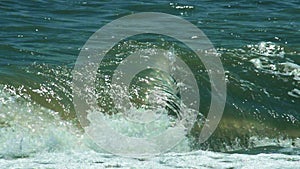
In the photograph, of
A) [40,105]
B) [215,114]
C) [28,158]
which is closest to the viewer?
[28,158]

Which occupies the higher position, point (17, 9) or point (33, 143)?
point (17, 9)

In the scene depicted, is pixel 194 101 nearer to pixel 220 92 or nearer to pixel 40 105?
pixel 220 92

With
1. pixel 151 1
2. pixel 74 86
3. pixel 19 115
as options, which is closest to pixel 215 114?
pixel 74 86

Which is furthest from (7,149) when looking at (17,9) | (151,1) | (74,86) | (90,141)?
(151,1)

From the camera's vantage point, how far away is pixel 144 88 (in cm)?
872

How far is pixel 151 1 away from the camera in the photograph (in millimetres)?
14703

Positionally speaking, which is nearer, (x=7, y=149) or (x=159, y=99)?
(x=7, y=149)

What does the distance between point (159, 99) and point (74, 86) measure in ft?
3.08

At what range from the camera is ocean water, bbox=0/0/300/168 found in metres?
7.09

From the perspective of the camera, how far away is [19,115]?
767 cm

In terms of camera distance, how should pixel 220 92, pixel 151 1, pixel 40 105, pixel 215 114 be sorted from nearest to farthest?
pixel 40 105 → pixel 215 114 → pixel 220 92 → pixel 151 1

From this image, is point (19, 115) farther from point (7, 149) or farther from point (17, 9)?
point (17, 9)

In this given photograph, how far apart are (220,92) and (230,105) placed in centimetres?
40

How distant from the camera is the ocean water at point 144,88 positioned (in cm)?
709
